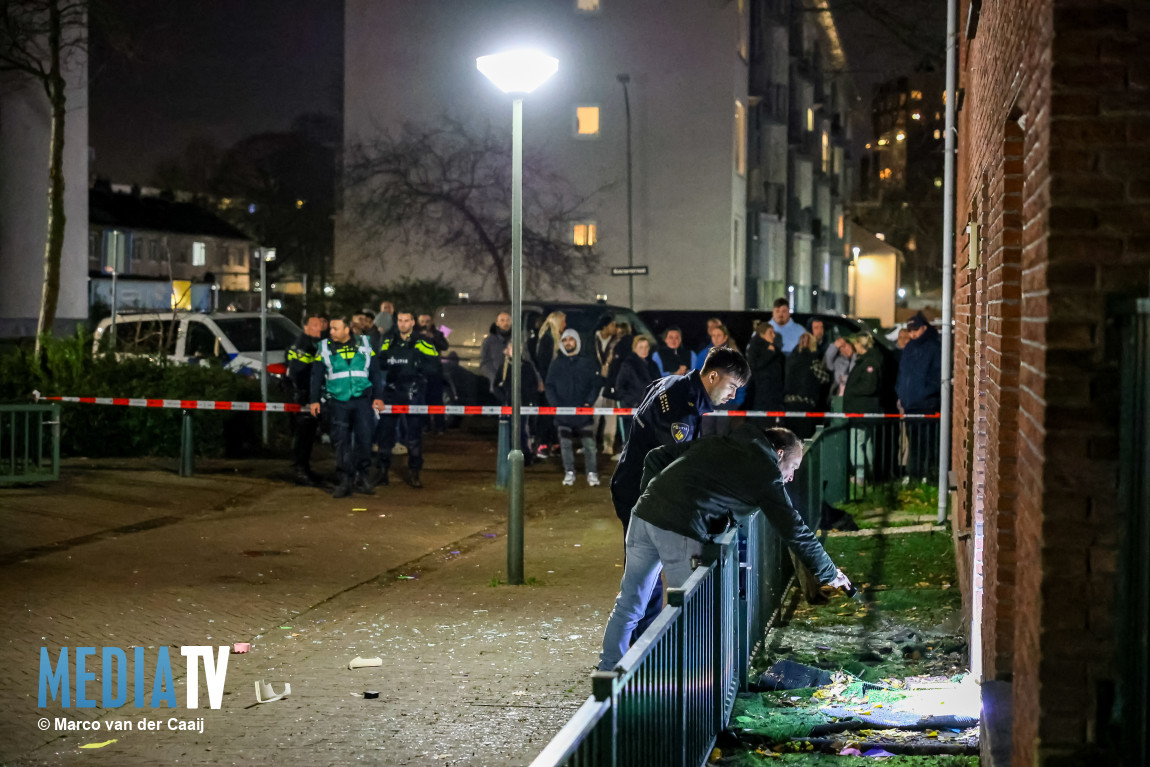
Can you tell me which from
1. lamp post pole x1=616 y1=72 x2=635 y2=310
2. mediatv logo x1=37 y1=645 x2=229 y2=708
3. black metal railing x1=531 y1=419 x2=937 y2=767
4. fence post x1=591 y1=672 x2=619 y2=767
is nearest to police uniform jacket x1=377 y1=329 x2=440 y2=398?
black metal railing x1=531 y1=419 x2=937 y2=767

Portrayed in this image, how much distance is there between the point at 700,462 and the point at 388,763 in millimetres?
1872

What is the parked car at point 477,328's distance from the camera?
20.8 m

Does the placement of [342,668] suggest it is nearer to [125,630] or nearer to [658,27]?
[125,630]

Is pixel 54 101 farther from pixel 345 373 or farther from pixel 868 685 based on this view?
pixel 868 685

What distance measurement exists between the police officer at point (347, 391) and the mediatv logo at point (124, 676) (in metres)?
6.00

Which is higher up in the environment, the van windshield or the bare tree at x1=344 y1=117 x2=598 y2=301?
the bare tree at x1=344 y1=117 x2=598 y2=301

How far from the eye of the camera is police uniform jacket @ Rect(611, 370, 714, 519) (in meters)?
6.69

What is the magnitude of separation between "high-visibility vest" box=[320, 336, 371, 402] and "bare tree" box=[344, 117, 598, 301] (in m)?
24.8

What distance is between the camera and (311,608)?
8844 mm

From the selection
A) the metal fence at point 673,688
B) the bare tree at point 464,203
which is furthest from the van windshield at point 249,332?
the bare tree at point 464,203

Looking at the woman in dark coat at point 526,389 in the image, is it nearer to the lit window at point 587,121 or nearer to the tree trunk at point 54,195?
the tree trunk at point 54,195

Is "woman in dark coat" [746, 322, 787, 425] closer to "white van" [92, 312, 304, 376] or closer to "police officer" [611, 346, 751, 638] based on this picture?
"white van" [92, 312, 304, 376]

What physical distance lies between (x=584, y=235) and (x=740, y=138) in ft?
Result: 18.3

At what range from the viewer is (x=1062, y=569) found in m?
3.68
